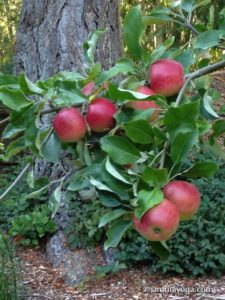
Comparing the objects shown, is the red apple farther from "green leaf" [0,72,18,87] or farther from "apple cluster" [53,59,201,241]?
"green leaf" [0,72,18,87]

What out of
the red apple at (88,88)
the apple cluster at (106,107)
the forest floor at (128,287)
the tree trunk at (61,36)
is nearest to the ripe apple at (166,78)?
the apple cluster at (106,107)

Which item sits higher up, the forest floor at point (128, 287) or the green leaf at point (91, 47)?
the green leaf at point (91, 47)

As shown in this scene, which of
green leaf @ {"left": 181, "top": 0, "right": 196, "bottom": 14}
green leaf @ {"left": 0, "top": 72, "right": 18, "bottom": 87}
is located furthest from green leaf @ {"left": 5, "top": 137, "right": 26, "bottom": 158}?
green leaf @ {"left": 181, "top": 0, "right": 196, "bottom": 14}

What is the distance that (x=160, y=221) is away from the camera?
85cm

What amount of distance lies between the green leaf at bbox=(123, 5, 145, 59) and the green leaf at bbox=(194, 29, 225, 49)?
0.13 meters

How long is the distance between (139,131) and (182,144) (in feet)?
0.24

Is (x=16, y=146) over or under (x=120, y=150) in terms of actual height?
under

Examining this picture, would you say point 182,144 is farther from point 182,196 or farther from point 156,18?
point 156,18

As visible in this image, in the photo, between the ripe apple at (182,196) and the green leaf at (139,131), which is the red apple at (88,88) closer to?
the green leaf at (139,131)

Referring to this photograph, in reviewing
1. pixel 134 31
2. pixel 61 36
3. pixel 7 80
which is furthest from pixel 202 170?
pixel 61 36

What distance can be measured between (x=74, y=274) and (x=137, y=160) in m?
3.12

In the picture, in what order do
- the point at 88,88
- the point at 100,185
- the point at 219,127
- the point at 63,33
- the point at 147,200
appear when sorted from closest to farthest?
the point at 147,200
the point at 100,185
the point at 88,88
the point at 219,127
the point at 63,33

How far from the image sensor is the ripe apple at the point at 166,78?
101cm

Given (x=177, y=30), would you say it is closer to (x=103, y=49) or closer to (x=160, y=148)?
(x=103, y=49)
